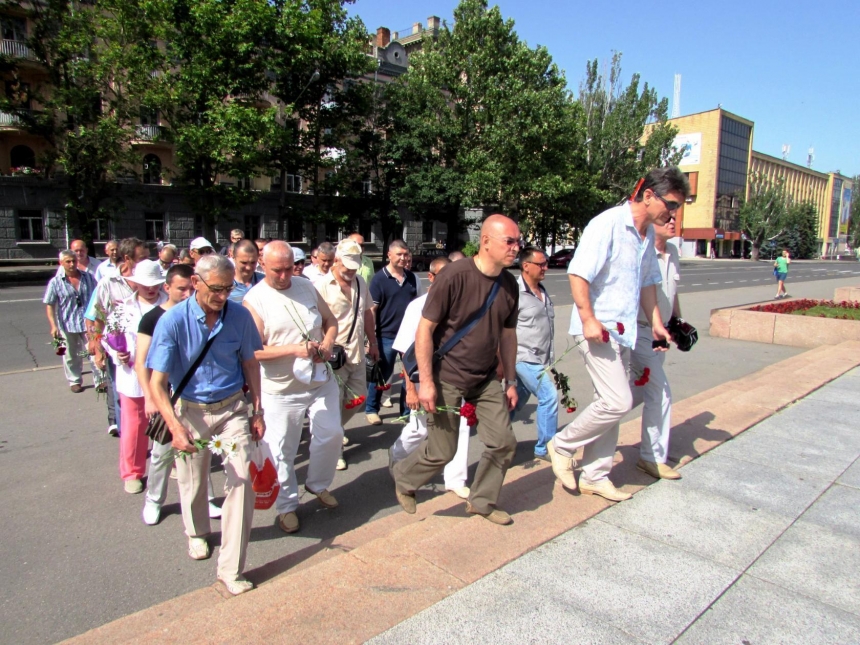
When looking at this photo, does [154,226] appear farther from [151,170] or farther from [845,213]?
[845,213]

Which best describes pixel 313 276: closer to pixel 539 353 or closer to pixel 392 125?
pixel 539 353

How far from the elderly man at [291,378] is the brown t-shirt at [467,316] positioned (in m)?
0.95

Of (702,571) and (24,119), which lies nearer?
(702,571)

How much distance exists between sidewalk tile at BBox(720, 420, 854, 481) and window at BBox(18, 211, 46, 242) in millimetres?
32473

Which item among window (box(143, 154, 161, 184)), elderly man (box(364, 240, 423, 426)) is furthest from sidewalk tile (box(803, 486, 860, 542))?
window (box(143, 154, 161, 184))

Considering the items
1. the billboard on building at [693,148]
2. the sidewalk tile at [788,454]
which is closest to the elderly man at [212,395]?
the sidewalk tile at [788,454]

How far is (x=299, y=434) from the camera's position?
3844mm

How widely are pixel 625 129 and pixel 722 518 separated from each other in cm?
4062

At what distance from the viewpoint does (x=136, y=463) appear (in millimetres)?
4207

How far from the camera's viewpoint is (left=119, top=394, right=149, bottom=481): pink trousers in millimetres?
4074

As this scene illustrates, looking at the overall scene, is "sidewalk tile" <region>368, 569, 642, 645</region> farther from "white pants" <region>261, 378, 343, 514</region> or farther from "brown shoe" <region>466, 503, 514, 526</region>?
"white pants" <region>261, 378, 343, 514</region>

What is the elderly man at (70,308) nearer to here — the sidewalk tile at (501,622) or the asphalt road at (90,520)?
the asphalt road at (90,520)

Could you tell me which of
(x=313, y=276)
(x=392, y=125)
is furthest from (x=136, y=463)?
(x=392, y=125)

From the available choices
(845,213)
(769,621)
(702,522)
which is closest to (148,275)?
(702,522)
